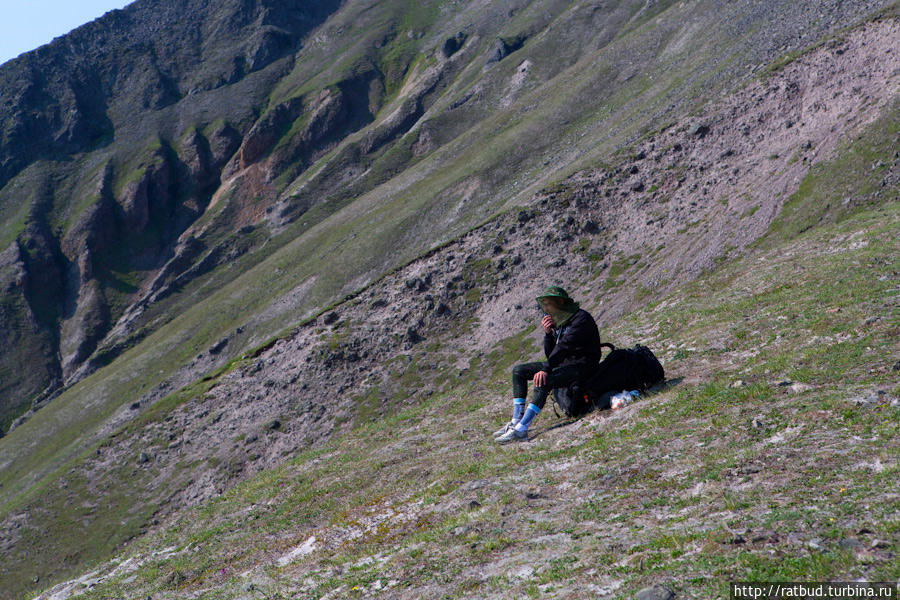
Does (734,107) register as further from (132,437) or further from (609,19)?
(609,19)

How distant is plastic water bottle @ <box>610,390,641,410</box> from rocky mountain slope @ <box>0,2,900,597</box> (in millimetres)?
3466

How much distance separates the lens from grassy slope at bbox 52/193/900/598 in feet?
20.6

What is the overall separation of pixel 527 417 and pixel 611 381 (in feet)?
7.46

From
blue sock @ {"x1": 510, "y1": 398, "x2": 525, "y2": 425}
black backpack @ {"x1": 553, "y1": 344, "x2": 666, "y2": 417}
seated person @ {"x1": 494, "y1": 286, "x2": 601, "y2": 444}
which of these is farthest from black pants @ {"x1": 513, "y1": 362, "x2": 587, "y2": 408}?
blue sock @ {"x1": 510, "y1": 398, "x2": 525, "y2": 425}

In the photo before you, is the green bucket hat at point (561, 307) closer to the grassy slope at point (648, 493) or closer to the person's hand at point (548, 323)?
the person's hand at point (548, 323)

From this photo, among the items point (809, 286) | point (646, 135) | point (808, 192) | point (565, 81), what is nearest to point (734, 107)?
point (646, 135)

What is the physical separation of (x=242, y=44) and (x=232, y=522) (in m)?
212

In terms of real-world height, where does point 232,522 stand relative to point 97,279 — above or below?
below

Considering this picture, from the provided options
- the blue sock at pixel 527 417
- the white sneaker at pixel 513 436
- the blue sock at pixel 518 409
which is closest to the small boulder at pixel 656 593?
the blue sock at pixel 527 417

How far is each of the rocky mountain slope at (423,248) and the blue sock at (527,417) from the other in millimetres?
1515

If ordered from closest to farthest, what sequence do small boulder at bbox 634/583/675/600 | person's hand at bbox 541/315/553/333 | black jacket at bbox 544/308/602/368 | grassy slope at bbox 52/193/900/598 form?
small boulder at bbox 634/583/675/600 → grassy slope at bbox 52/193/900/598 → black jacket at bbox 544/308/602/368 → person's hand at bbox 541/315/553/333

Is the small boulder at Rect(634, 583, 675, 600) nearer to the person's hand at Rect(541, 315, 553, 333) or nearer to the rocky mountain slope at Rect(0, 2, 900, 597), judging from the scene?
the rocky mountain slope at Rect(0, 2, 900, 597)

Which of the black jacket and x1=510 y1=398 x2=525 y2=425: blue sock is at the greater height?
the black jacket

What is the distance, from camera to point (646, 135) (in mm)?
46312
